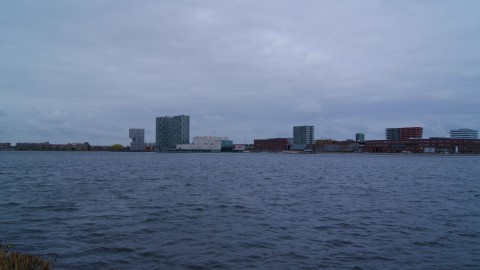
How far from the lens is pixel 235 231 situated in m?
20.8

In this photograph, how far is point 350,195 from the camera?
36406 mm

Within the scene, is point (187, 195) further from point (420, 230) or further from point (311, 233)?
point (420, 230)

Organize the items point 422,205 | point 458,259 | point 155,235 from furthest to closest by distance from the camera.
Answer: point 422,205
point 155,235
point 458,259

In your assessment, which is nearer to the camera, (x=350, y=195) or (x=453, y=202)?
(x=453, y=202)

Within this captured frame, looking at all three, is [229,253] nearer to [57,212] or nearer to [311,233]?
[311,233]

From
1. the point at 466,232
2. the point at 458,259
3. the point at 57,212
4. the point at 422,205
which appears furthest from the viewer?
the point at 422,205

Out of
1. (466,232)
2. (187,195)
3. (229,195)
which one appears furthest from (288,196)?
(466,232)

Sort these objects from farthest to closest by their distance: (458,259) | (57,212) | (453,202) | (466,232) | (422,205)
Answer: (453,202), (422,205), (57,212), (466,232), (458,259)

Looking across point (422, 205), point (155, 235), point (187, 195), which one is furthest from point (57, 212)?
point (422, 205)

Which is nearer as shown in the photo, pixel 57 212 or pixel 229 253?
pixel 229 253

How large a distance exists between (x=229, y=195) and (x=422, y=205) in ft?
51.3

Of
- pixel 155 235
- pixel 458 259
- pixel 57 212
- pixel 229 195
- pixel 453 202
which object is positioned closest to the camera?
pixel 458 259

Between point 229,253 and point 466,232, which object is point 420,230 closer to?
point 466,232

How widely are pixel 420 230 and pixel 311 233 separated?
6246 millimetres
